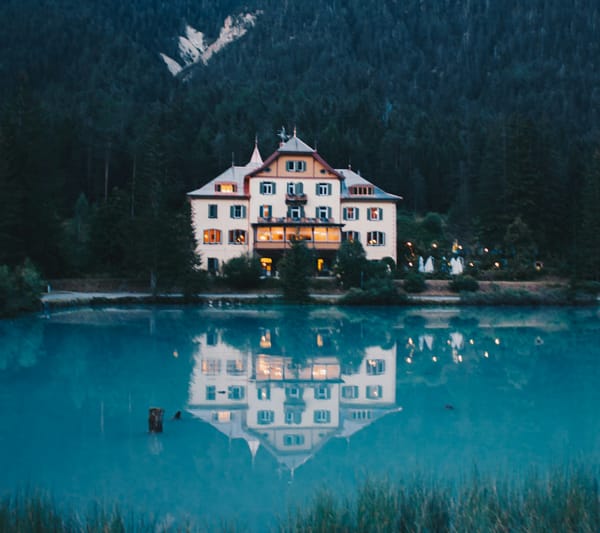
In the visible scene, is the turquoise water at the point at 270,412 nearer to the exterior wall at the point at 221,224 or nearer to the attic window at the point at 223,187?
the exterior wall at the point at 221,224

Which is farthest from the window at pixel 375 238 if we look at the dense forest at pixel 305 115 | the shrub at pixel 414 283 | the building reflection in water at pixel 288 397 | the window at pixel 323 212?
the building reflection in water at pixel 288 397

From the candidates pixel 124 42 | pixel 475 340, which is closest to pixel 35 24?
pixel 124 42

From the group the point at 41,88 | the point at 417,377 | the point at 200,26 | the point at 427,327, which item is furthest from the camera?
the point at 200,26

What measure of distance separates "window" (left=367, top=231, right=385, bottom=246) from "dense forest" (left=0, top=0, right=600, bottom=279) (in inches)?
241

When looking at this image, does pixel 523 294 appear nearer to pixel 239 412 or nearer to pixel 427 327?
pixel 427 327

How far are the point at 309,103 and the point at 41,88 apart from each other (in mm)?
34812

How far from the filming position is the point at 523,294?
36.7 meters

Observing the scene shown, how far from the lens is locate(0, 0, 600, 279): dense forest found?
1580 inches

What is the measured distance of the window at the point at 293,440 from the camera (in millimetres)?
9905

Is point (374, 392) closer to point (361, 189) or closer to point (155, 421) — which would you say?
point (155, 421)

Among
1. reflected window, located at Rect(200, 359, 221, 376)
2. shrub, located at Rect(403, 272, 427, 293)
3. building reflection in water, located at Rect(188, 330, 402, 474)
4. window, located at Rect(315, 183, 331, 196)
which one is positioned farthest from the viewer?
window, located at Rect(315, 183, 331, 196)

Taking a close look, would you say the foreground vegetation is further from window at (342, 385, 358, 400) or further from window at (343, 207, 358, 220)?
window at (343, 207, 358, 220)

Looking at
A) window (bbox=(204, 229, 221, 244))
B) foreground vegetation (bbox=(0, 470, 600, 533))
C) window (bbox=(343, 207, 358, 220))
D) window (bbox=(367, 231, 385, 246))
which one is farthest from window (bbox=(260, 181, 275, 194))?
foreground vegetation (bbox=(0, 470, 600, 533))

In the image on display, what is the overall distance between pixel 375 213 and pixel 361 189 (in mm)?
2120
